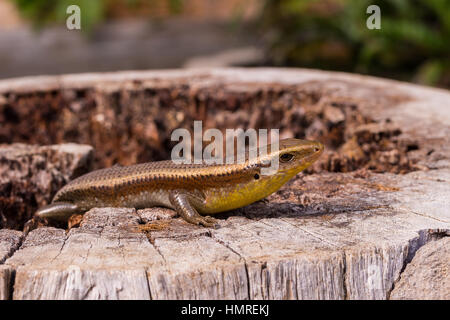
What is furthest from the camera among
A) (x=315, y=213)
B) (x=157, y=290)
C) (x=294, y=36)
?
(x=294, y=36)

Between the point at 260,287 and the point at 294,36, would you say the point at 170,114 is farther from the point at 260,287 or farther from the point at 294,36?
the point at 294,36

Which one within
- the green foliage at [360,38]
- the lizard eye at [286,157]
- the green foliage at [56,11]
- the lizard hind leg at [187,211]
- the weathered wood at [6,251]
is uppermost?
the green foliage at [56,11]

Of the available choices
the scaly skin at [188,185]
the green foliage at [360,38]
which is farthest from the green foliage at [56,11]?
the scaly skin at [188,185]

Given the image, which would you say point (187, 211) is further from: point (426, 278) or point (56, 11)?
point (56, 11)

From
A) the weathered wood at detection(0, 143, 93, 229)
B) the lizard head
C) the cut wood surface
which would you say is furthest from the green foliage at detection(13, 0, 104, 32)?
the lizard head

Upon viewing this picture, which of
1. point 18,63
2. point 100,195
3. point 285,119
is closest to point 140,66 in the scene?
point 18,63

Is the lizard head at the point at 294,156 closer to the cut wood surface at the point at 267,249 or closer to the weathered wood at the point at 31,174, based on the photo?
the cut wood surface at the point at 267,249
